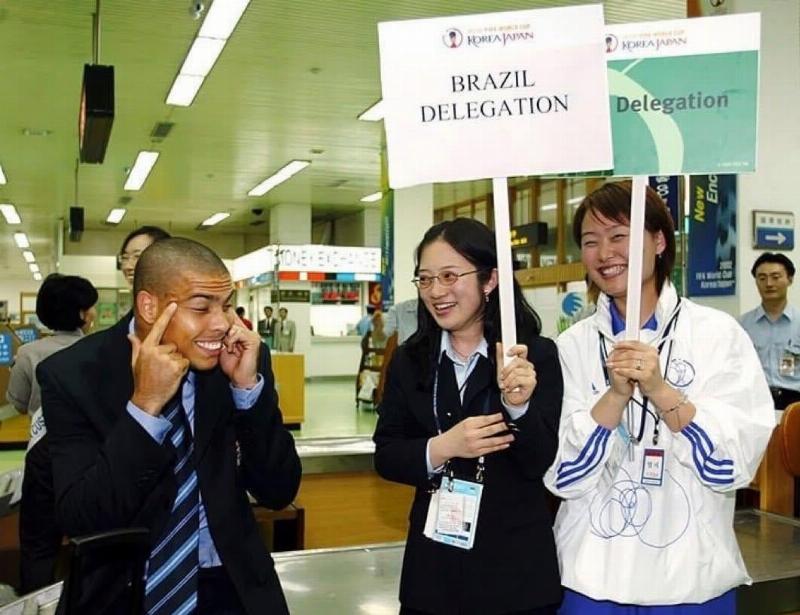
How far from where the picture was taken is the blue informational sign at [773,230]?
5.10 meters

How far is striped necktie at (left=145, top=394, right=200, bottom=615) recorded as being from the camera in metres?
1.45

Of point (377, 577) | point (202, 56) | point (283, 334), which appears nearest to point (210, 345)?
point (377, 577)

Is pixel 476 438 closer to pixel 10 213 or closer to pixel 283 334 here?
pixel 283 334

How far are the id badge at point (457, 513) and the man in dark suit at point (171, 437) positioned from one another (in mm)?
341

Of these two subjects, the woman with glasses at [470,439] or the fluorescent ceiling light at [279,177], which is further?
the fluorescent ceiling light at [279,177]

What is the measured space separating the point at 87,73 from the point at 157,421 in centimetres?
533

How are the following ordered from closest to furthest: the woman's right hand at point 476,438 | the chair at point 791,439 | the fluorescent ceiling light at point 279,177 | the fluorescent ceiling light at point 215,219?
1. the woman's right hand at point 476,438
2. the chair at point 791,439
3. the fluorescent ceiling light at point 279,177
4. the fluorescent ceiling light at point 215,219

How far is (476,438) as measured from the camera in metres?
1.55

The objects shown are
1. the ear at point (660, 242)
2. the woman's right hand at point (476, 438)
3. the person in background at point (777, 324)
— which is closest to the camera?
the woman's right hand at point (476, 438)

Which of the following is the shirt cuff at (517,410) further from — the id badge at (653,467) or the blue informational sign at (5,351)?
the blue informational sign at (5,351)

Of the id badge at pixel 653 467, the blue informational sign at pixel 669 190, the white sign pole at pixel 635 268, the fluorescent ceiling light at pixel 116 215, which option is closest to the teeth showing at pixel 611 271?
the white sign pole at pixel 635 268

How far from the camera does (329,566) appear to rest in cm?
266

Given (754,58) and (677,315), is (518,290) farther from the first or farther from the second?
(754,58)

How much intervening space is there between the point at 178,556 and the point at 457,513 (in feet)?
1.77
